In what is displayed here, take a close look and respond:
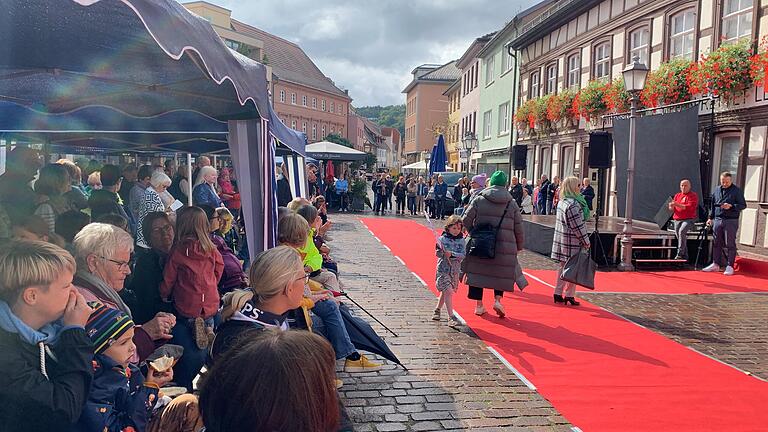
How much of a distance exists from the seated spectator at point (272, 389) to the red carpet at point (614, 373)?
3421 millimetres

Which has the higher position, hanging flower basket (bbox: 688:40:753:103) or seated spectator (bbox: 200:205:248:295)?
hanging flower basket (bbox: 688:40:753:103)

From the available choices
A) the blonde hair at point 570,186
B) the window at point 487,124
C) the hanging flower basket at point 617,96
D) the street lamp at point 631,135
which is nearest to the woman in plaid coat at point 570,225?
the blonde hair at point 570,186

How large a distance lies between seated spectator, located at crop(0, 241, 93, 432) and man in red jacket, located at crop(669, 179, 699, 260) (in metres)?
11.4

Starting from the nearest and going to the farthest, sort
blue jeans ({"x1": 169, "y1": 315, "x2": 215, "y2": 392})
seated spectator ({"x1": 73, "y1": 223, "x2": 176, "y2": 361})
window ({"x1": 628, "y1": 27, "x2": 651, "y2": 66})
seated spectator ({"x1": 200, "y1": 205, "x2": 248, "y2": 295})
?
1. seated spectator ({"x1": 73, "y1": 223, "x2": 176, "y2": 361})
2. blue jeans ({"x1": 169, "y1": 315, "x2": 215, "y2": 392})
3. seated spectator ({"x1": 200, "y1": 205, "x2": 248, "y2": 295})
4. window ({"x1": 628, "y1": 27, "x2": 651, "y2": 66})

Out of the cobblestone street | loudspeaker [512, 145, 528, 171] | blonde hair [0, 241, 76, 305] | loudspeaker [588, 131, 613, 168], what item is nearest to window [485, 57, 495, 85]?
loudspeaker [512, 145, 528, 171]

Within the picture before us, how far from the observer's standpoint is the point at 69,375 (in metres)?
2.01

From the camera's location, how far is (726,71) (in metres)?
11.6

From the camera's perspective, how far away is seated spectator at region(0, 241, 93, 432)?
1.92m

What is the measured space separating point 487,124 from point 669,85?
66.3ft

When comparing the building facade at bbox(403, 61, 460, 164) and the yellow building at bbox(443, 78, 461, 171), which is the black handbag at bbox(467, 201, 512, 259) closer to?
the yellow building at bbox(443, 78, 461, 171)

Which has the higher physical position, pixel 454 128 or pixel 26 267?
pixel 454 128

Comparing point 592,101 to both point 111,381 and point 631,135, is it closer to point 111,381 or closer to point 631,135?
point 631,135

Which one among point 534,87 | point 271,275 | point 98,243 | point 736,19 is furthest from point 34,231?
point 534,87

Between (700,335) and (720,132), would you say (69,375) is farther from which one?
(720,132)
